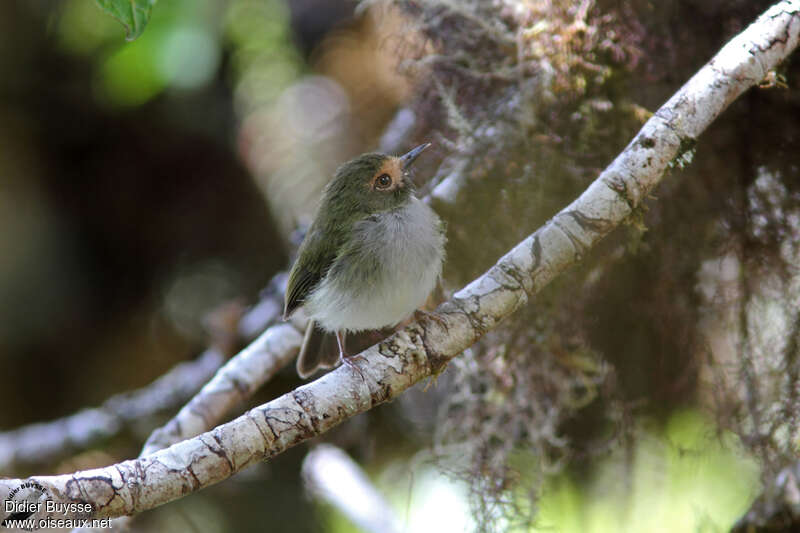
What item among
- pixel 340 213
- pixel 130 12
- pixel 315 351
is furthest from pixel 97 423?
pixel 130 12

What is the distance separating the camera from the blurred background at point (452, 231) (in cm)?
A: 264

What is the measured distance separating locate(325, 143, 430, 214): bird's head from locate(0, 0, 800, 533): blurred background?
0.79ft

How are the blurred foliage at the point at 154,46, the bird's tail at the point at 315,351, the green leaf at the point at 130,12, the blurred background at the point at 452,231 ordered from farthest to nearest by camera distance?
1. the blurred foliage at the point at 154,46
2. the bird's tail at the point at 315,351
3. the blurred background at the point at 452,231
4. the green leaf at the point at 130,12

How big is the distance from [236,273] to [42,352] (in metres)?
1.24

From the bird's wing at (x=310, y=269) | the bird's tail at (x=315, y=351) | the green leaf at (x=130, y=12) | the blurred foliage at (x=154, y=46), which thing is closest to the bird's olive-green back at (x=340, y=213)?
the bird's wing at (x=310, y=269)

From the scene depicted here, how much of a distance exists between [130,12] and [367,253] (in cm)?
108

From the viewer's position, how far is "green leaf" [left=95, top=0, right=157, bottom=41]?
179 cm

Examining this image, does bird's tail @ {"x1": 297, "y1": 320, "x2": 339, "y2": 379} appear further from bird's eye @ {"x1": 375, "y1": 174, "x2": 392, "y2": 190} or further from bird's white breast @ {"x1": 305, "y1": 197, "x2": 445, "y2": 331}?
bird's eye @ {"x1": 375, "y1": 174, "x2": 392, "y2": 190}

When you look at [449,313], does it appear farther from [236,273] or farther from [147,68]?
[236,273]

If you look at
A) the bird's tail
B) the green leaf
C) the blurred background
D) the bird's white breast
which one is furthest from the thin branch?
the green leaf

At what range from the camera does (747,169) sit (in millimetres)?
2658

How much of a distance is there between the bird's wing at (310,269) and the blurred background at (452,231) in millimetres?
512

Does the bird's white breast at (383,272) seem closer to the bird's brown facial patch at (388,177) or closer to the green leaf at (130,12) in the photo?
the bird's brown facial patch at (388,177)

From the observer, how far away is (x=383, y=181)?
107 inches
